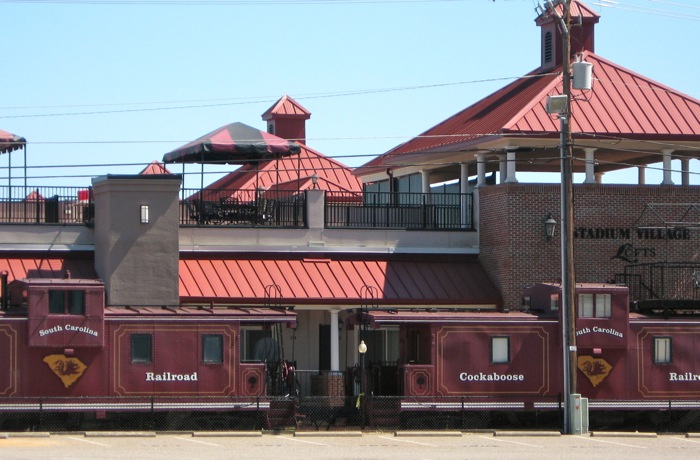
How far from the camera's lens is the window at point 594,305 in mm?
35688

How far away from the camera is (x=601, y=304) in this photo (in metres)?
35.8

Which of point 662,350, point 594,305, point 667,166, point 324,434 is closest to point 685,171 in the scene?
point 667,166

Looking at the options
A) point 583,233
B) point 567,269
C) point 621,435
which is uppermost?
point 583,233

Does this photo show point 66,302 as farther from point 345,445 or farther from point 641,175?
point 641,175

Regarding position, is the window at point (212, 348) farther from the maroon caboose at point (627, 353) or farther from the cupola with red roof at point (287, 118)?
the cupola with red roof at point (287, 118)

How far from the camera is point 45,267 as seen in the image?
38000mm

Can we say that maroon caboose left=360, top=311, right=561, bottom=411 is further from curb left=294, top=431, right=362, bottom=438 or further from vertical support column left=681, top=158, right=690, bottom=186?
vertical support column left=681, top=158, right=690, bottom=186

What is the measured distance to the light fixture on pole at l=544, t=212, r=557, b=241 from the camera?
131ft

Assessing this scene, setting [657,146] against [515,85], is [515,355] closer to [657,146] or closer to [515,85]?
[657,146]

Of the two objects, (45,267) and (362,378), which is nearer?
(362,378)

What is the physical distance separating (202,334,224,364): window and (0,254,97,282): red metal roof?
227 inches

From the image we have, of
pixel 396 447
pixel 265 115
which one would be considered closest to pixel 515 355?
pixel 396 447

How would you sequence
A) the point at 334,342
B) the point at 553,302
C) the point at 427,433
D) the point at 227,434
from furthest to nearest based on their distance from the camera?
the point at 334,342 < the point at 553,302 < the point at 427,433 < the point at 227,434

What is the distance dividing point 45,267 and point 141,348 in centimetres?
591
